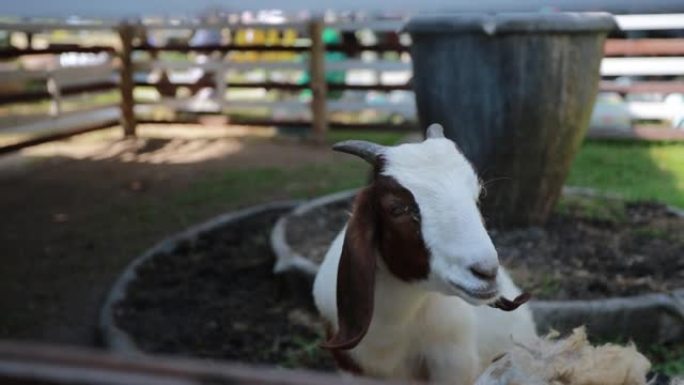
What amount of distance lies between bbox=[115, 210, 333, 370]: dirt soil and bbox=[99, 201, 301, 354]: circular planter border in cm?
5

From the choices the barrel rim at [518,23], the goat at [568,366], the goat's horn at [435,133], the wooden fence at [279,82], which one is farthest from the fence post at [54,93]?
the goat at [568,366]

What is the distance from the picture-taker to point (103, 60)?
12008 millimetres

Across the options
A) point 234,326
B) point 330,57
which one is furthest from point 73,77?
point 234,326

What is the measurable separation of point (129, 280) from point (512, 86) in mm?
2690

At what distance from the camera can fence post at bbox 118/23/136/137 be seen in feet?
37.8

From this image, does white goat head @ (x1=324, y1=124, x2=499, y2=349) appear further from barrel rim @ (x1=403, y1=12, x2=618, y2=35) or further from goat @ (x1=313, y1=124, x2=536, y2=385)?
barrel rim @ (x1=403, y1=12, x2=618, y2=35)

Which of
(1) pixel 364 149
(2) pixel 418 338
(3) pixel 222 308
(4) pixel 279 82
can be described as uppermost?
(1) pixel 364 149

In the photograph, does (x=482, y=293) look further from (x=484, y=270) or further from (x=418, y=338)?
(x=418, y=338)

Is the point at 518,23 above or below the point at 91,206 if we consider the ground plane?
above

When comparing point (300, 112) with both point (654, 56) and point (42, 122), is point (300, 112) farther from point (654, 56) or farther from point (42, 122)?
point (654, 56)

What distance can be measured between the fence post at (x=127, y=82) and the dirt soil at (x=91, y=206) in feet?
0.93

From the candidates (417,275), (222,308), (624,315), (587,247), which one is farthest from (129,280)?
(417,275)

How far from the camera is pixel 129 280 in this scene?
5.48 meters

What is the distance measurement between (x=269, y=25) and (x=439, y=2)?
8.75 m
